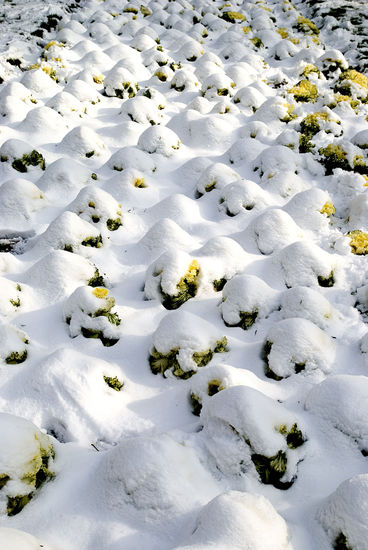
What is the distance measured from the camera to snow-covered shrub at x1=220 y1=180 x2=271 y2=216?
5.98 meters

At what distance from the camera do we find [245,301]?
4.35 metres

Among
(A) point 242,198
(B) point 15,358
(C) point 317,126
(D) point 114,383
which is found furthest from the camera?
(C) point 317,126

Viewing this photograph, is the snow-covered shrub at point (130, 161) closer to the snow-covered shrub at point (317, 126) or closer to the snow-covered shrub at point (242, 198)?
the snow-covered shrub at point (242, 198)

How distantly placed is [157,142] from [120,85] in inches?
91.8

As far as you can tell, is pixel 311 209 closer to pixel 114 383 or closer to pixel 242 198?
pixel 242 198

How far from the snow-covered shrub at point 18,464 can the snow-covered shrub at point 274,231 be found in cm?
336

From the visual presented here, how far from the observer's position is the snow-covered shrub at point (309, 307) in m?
4.24

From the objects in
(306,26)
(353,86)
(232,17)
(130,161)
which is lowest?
(130,161)

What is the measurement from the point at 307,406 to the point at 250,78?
794 cm

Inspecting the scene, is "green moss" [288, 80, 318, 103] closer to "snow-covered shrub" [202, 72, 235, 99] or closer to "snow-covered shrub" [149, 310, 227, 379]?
"snow-covered shrub" [202, 72, 235, 99]

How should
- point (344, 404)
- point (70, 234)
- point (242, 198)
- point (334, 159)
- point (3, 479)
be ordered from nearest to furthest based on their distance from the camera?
point (3, 479)
point (344, 404)
point (70, 234)
point (242, 198)
point (334, 159)

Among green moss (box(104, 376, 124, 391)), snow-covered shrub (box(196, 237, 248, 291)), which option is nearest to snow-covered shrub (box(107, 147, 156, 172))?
snow-covered shrub (box(196, 237, 248, 291))

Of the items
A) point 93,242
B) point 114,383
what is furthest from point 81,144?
point 114,383

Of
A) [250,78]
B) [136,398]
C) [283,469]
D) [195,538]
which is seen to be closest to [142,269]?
[136,398]
